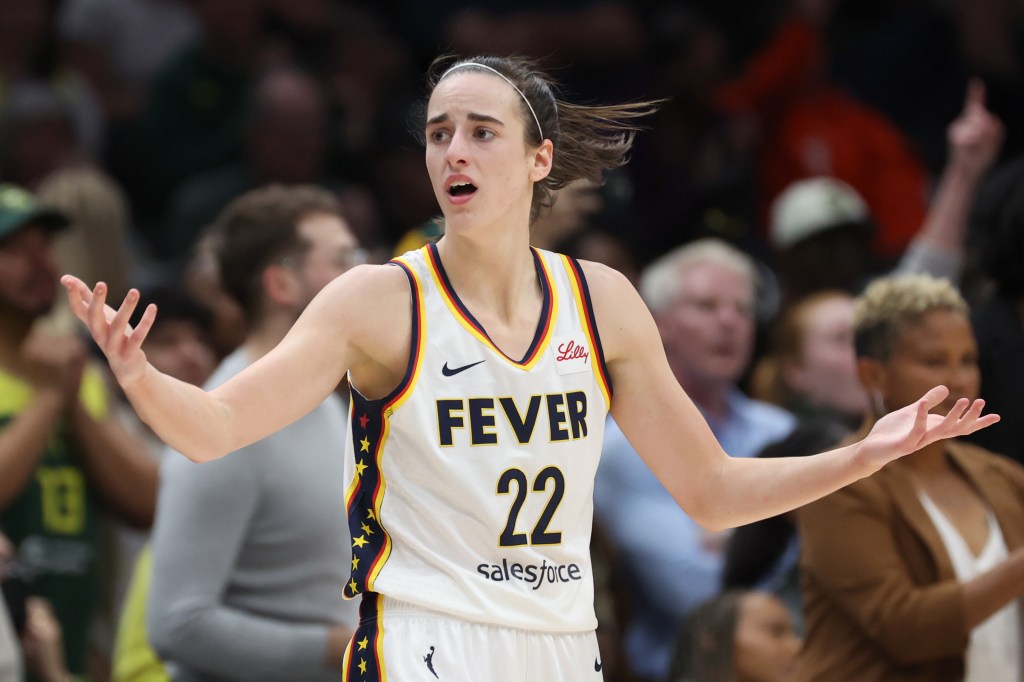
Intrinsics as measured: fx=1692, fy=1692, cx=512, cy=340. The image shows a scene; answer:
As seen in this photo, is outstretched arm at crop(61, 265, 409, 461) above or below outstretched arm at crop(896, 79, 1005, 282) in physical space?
below

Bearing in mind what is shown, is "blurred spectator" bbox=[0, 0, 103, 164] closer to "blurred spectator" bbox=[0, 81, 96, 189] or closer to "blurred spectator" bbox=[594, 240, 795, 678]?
"blurred spectator" bbox=[0, 81, 96, 189]

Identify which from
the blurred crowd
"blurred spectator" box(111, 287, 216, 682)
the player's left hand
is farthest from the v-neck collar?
"blurred spectator" box(111, 287, 216, 682)

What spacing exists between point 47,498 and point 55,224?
1.01 meters

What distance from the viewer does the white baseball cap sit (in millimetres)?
7785

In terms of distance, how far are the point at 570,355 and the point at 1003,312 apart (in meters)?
2.33

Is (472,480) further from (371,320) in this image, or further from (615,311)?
(615,311)

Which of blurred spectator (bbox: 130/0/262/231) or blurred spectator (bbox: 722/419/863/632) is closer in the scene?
blurred spectator (bbox: 722/419/863/632)

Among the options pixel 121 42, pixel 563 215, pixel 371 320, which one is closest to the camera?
pixel 371 320

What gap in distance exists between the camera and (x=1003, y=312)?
5.57m

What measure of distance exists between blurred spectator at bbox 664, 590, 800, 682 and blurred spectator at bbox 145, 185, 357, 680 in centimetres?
116

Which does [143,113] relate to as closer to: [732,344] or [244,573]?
[732,344]

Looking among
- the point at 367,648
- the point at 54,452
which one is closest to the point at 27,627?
the point at 54,452

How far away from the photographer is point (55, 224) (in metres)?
6.16

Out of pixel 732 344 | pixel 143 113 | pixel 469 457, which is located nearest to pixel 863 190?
pixel 732 344
